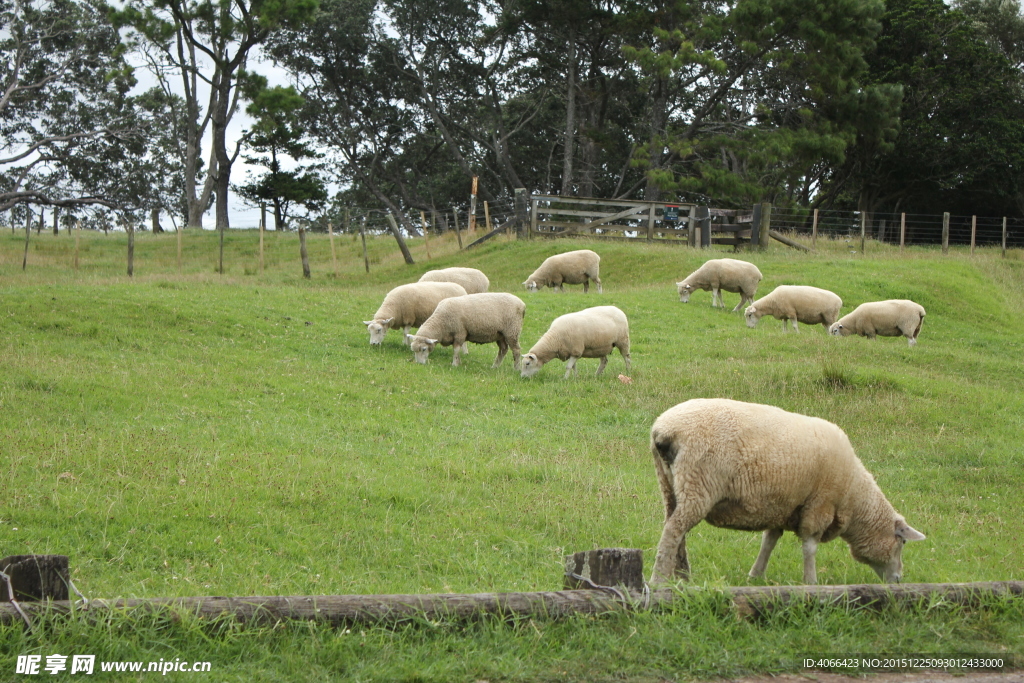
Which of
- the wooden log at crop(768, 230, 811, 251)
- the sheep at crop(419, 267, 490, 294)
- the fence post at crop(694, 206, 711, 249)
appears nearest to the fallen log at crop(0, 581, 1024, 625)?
the sheep at crop(419, 267, 490, 294)

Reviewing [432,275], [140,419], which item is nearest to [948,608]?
[140,419]

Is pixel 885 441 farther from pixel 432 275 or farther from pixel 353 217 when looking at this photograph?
pixel 353 217

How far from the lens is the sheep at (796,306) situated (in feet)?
63.9

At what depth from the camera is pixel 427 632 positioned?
15.1 ft

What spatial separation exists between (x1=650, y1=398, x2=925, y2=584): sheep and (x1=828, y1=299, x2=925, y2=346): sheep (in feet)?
42.9

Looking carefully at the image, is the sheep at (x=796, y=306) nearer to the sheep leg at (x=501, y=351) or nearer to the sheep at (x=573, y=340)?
the sheep at (x=573, y=340)

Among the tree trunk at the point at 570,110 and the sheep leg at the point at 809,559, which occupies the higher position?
the tree trunk at the point at 570,110

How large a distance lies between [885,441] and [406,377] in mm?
6510

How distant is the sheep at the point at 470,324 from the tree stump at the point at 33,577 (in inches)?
402

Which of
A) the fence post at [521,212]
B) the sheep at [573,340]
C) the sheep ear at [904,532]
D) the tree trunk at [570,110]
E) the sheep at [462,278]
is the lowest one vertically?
the sheep ear at [904,532]

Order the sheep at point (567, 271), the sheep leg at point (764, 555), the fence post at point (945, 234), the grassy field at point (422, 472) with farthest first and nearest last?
the fence post at point (945, 234) < the sheep at point (567, 271) < the sheep leg at point (764, 555) < the grassy field at point (422, 472)

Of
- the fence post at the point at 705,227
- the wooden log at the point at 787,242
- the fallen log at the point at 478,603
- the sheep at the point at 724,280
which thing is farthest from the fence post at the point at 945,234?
the fallen log at the point at 478,603

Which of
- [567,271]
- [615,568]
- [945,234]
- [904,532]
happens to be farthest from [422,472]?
[945,234]

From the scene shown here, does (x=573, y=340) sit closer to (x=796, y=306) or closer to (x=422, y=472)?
(x=422, y=472)
